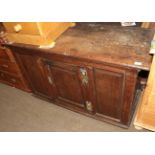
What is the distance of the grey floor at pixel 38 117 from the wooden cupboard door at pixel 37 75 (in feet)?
0.61

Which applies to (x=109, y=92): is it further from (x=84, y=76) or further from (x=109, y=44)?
(x=109, y=44)

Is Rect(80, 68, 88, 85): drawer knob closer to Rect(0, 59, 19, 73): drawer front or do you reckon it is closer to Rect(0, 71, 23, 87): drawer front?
Rect(0, 59, 19, 73): drawer front

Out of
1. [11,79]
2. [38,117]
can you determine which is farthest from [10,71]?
[38,117]

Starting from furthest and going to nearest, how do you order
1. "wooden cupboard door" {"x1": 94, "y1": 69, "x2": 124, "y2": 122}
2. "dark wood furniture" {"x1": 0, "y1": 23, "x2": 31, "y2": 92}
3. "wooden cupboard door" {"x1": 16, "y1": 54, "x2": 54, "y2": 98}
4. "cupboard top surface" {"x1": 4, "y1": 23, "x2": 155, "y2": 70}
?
1. "dark wood furniture" {"x1": 0, "y1": 23, "x2": 31, "y2": 92}
2. "wooden cupboard door" {"x1": 16, "y1": 54, "x2": 54, "y2": 98}
3. "wooden cupboard door" {"x1": 94, "y1": 69, "x2": 124, "y2": 122}
4. "cupboard top surface" {"x1": 4, "y1": 23, "x2": 155, "y2": 70}

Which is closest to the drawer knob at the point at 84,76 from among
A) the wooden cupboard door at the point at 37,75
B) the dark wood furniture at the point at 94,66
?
the dark wood furniture at the point at 94,66

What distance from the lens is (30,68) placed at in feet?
5.29

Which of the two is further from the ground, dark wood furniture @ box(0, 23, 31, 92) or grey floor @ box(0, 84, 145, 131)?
dark wood furniture @ box(0, 23, 31, 92)

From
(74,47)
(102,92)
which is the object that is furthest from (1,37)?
(102,92)

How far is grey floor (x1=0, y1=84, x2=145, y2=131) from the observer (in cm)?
159

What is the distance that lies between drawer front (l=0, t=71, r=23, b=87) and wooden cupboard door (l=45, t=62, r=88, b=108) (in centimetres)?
67

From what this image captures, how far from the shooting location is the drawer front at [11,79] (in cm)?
200

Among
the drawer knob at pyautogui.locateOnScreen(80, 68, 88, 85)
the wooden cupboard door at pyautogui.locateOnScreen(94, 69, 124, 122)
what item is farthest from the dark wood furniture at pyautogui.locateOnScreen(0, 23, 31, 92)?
the wooden cupboard door at pyautogui.locateOnScreen(94, 69, 124, 122)

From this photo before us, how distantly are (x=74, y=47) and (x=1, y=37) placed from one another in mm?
835
